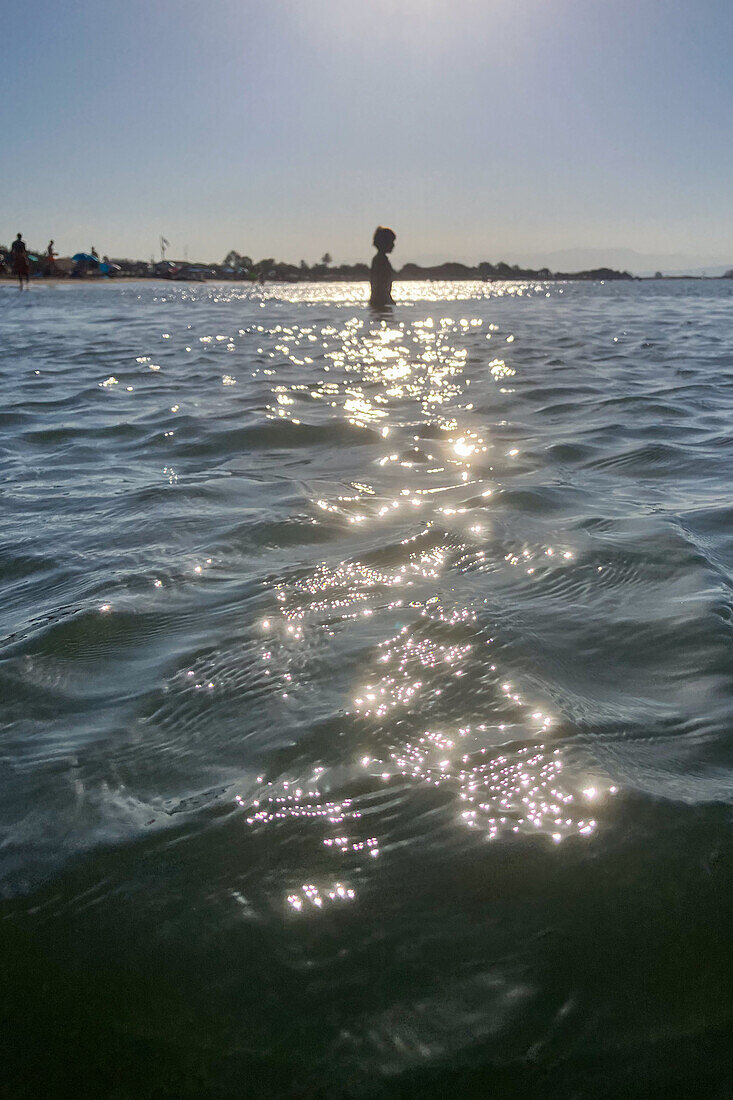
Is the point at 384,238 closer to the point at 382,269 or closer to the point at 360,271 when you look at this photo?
the point at 382,269

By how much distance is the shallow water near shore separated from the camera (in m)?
1.03

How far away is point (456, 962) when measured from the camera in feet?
3.68

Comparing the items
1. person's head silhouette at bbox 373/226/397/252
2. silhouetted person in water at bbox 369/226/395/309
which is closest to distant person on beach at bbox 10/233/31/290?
silhouetted person in water at bbox 369/226/395/309

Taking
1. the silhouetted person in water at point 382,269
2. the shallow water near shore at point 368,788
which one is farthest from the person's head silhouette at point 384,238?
the shallow water near shore at point 368,788

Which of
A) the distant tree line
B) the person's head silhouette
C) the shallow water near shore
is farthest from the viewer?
the distant tree line

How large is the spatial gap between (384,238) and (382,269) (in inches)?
56.3

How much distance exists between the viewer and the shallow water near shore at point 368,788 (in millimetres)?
1032

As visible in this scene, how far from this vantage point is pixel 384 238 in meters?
16.5

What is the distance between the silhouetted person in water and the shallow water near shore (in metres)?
14.3

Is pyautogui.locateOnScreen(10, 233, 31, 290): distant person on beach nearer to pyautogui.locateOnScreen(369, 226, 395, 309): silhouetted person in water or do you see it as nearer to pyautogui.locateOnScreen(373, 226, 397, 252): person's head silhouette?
pyautogui.locateOnScreen(369, 226, 395, 309): silhouetted person in water

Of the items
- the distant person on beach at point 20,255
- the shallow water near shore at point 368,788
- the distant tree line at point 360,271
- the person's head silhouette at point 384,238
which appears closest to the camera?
the shallow water near shore at point 368,788

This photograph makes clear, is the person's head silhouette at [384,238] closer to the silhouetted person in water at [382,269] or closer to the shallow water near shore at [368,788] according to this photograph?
the silhouetted person in water at [382,269]

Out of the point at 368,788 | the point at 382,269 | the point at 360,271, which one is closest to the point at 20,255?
the point at 382,269

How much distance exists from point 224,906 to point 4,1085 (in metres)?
0.37
